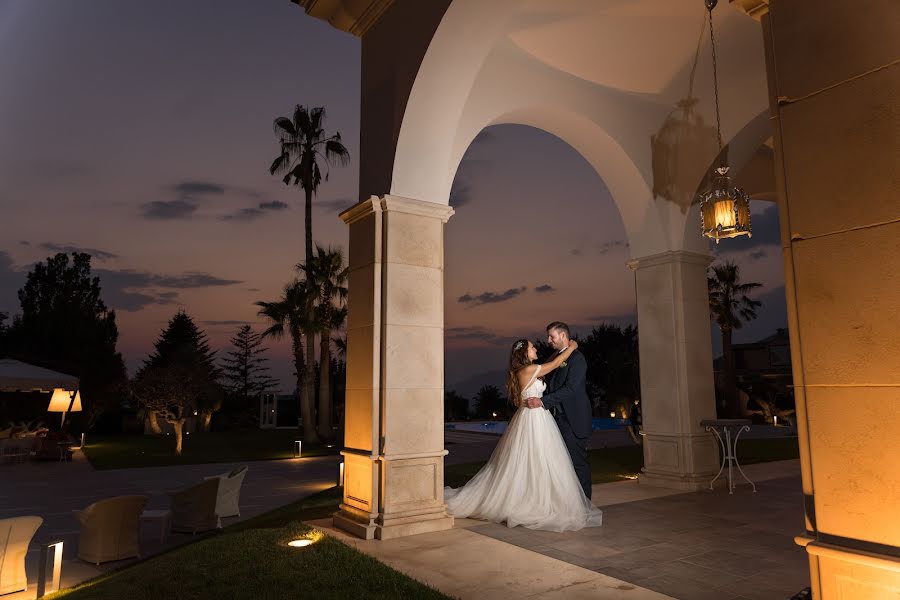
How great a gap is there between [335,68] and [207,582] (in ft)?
48.1

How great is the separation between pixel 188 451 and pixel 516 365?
667 inches

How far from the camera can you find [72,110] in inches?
917

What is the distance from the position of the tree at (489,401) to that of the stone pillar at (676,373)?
29.5m

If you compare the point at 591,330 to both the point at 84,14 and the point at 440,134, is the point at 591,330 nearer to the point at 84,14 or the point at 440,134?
the point at 84,14

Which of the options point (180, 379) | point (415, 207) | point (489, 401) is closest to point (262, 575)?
point (415, 207)

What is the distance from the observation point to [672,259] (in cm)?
929

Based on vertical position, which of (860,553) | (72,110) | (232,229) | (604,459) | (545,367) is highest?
(72,110)

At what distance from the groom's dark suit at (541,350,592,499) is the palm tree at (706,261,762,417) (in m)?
25.5

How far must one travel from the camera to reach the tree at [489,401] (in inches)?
1531

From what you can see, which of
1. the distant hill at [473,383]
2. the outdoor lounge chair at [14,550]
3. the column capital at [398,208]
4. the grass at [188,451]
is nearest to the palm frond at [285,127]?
the grass at [188,451]

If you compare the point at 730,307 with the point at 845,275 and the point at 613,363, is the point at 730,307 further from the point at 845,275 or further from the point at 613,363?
the point at 845,275

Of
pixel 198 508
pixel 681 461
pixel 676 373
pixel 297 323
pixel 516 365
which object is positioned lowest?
pixel 198 508

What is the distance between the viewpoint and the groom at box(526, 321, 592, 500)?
7.19 meters

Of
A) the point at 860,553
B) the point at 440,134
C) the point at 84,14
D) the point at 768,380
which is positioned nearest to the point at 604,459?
the point at 440,134
